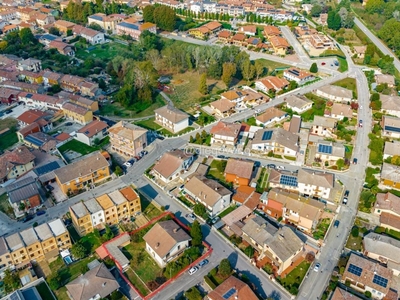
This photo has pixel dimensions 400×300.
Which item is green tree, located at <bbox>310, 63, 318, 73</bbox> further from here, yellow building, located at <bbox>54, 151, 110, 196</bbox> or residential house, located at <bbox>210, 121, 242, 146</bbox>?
yellow building, located at <bbox>54, 151, 110, 196</bbox>

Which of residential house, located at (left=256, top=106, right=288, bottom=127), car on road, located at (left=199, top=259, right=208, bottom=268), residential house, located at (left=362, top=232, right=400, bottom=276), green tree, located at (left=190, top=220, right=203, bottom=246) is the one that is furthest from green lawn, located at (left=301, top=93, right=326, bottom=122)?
car on road, located at (left=199, top=259, right=208, bottom=268)

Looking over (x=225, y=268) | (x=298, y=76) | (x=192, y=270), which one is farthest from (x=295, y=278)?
(x=298, y=76)

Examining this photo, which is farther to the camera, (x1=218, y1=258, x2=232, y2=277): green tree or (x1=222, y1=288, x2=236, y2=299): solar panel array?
(x1=218, y1=258, x2=232, y2=277): green tree

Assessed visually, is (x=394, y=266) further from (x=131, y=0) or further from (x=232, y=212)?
(x=131, y=0)

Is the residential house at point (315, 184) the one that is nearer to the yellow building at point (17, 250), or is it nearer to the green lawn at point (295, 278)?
the green lawn at point (295, 278)

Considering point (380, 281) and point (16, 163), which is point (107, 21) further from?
point (380, 281)

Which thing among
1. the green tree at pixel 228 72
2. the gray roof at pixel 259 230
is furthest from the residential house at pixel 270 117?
the gray roof at pixel 259 230
